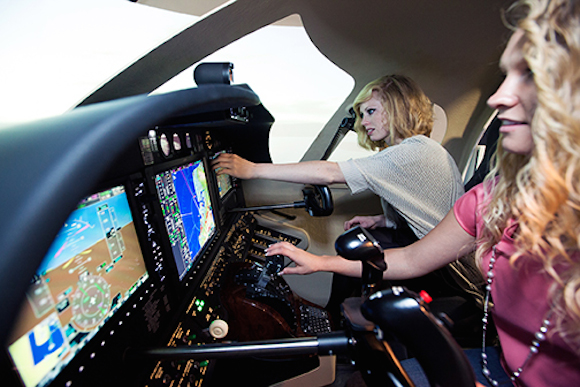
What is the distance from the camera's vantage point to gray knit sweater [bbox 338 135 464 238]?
1.50 m

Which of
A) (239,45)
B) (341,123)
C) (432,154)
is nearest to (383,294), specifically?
(432,154)

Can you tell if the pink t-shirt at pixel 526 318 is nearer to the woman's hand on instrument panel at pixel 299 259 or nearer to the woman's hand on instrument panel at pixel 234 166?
the woman's hand on instrument panel at pixel 299 259

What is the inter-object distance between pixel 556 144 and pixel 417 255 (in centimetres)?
68

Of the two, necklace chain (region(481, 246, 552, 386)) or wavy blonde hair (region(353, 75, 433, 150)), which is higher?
wavy blonde hair (region(353, 75, 433, 150))

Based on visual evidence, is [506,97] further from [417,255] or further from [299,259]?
[299,259]

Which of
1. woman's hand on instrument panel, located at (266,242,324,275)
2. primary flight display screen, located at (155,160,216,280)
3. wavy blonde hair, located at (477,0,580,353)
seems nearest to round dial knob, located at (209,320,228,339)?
primary flight display screen, located at (155,160,216,280)

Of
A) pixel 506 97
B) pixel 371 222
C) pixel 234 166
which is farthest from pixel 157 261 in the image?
pixel 371 222

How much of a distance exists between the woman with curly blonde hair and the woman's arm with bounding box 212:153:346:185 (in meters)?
0.70

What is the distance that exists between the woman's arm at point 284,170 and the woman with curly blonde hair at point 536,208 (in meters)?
0.70

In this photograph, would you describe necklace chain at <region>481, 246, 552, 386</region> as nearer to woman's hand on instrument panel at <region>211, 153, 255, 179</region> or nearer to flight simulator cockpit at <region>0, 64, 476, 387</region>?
flight simulator cockpit at <region>0, 64, 476, 387</region>

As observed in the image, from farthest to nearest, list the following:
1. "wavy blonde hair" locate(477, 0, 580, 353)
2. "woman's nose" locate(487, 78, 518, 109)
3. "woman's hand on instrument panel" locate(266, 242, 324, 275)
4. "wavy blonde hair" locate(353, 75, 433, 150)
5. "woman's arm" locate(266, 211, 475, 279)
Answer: "wavy blonde hair" locate(353, 75, 433, 150)
"woman's hand on instrument panel" locate(266, 242, 324, 275)
"woman's arm" locate(266, 211, 475, 279)
"woman's nose" locate(487, 78, 518, 109)
"wavy blonde hair" locate(477, 0, 580, 353)

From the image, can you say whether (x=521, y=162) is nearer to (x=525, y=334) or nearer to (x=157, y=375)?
(x=525, y=334)

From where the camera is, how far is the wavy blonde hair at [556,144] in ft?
1.69

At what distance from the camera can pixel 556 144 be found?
1.81 ft
